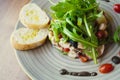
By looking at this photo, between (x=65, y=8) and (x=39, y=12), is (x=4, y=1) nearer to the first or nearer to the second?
(x=39, y=12)

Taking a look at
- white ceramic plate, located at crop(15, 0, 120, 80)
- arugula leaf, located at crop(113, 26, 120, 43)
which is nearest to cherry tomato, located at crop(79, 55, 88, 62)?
white ceramic plate, located at crop(15, 0, 120, 80)

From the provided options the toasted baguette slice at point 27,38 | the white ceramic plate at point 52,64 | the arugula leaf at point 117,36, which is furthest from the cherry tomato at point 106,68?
the toasted baguette slice at point 27,38

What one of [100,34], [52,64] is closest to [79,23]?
[100,34]

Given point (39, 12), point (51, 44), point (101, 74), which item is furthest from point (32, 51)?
point (101, 74)

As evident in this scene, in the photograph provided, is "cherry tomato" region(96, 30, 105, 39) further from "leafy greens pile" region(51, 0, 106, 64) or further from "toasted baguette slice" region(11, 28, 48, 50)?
"toasted baguette slice" region(11, 28, 48, 50)

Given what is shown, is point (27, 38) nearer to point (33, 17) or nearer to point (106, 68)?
point (33, 17)

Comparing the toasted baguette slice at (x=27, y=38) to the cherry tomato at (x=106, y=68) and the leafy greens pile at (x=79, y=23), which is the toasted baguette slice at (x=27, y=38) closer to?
the leafy greens pile at (x=79, y=23)
